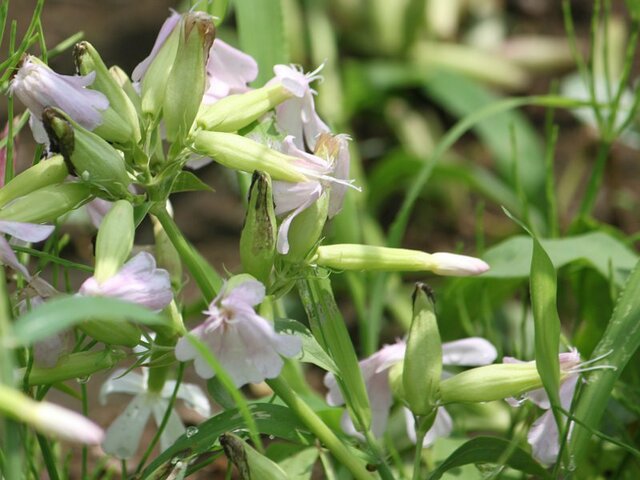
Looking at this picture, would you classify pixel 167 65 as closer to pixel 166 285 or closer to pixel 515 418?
pixel 166 285

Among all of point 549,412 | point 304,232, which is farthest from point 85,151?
point 549,412

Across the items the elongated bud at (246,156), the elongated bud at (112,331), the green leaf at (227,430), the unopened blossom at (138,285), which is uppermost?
the elongated bud at (246,156)

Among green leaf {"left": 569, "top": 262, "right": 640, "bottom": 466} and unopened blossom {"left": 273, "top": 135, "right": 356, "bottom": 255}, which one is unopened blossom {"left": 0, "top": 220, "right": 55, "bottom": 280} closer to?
unopened blossom {"left": 273, "top": 135, "right": 356, "bottom": 255}

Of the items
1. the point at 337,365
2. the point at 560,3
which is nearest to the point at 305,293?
the point at 337,365

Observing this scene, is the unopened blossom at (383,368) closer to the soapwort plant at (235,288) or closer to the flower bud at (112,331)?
the soapwort plant at (235,288)

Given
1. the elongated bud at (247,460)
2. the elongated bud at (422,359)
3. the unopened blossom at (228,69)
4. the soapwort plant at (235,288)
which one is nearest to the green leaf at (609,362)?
the soapwort plant at (235,288)

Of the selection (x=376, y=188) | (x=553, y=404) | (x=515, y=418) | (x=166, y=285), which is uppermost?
(x=166, y=285)

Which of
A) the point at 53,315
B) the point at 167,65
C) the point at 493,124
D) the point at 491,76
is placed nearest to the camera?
the point at 53,315
